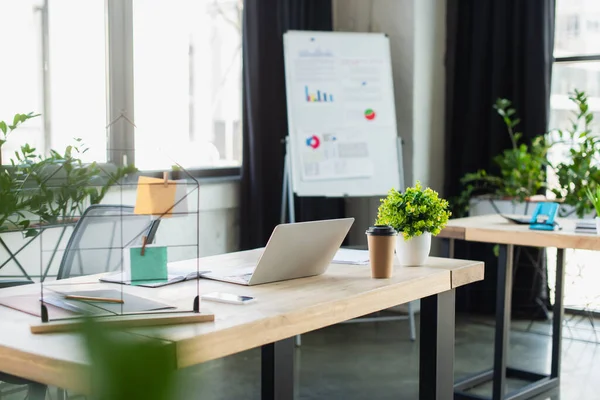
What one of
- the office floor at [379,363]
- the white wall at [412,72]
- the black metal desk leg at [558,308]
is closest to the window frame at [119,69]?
the office floor at [379,363]

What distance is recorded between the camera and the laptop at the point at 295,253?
1.96 metres

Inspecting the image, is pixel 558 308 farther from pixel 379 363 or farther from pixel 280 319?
pixel 280 319

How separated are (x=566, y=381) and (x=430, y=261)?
5.36 feet

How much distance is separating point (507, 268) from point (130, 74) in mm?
2165

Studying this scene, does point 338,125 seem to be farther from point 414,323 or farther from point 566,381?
point 566,381

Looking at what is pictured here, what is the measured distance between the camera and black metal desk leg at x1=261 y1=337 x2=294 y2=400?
188 cm

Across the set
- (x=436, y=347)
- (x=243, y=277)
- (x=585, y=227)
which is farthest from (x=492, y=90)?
(x=243, y=277)

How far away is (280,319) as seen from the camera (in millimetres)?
1709

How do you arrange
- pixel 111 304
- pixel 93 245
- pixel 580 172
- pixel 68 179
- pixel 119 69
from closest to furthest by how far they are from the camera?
pixel 111 304 → pixel 68 179 → pixel 93 245 → pixel 119 69 → pixel 580 172

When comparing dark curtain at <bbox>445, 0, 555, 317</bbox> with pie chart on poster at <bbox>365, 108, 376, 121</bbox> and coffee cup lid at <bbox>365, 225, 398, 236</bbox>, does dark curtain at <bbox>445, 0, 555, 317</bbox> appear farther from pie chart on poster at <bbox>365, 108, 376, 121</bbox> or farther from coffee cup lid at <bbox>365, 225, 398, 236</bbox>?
coffee cup lid at <bbox>365, 225, 398, 236</bbox>

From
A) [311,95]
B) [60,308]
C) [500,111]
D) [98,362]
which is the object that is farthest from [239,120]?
[98,362]

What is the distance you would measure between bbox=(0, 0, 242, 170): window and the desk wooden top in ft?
4.38

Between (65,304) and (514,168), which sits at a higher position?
(514,168)

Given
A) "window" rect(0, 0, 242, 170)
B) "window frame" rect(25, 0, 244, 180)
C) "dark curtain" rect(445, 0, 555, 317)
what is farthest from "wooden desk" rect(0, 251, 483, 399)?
"dark curtain" rect(445, 0, 555, 317)
